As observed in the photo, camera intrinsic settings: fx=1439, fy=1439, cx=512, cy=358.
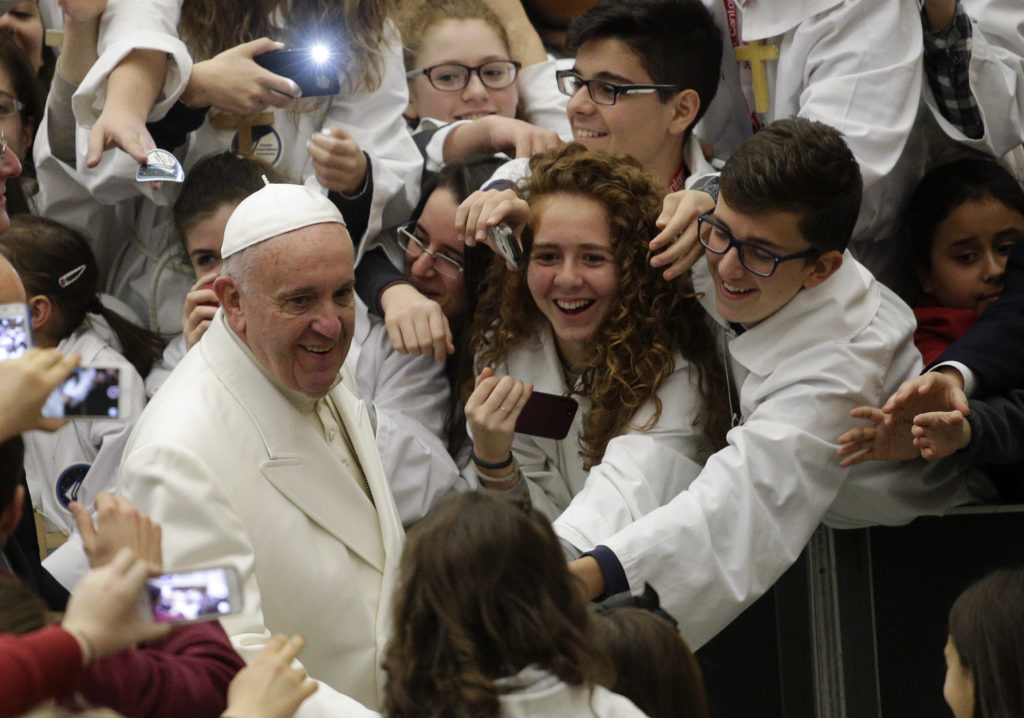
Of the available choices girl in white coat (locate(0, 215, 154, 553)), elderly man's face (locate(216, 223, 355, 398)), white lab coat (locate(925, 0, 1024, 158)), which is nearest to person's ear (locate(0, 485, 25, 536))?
elderly man's face (locate(216, 223, 355, 398))

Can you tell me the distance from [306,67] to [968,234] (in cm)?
211

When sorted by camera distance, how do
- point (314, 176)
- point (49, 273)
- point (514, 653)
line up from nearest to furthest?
point (514, 653) < point (49, 273) < point (314, 176)

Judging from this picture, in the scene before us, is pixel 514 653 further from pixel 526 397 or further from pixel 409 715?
pixel 526 397

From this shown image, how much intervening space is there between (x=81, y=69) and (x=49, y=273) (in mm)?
656

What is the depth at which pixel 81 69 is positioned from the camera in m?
4.52

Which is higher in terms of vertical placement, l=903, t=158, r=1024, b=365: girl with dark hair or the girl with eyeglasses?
the girl with eyeglasses

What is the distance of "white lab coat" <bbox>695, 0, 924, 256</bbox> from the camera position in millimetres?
4184

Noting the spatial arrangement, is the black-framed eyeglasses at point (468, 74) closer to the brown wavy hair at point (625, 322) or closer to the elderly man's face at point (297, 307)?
the brown wavy hair at point (625, 322)

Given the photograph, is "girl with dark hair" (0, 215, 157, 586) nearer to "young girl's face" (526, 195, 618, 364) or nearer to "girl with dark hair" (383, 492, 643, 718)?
"young girl's face" (526, 195, 618, 364)

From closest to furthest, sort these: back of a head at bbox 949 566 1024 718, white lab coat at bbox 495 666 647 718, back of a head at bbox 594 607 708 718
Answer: white lab coat at bbox 495 666 647 718
back of a head at bbox 949 566 1024 718
back of a head at bbox 594 607 708 718

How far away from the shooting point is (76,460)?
441cm

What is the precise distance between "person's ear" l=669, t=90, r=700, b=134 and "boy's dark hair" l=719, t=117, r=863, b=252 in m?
0.80

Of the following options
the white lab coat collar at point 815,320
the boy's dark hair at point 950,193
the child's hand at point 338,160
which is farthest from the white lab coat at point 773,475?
the child's hand at point 338,160

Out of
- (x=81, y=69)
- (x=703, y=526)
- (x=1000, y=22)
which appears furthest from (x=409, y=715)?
(x=1000, y=22)
